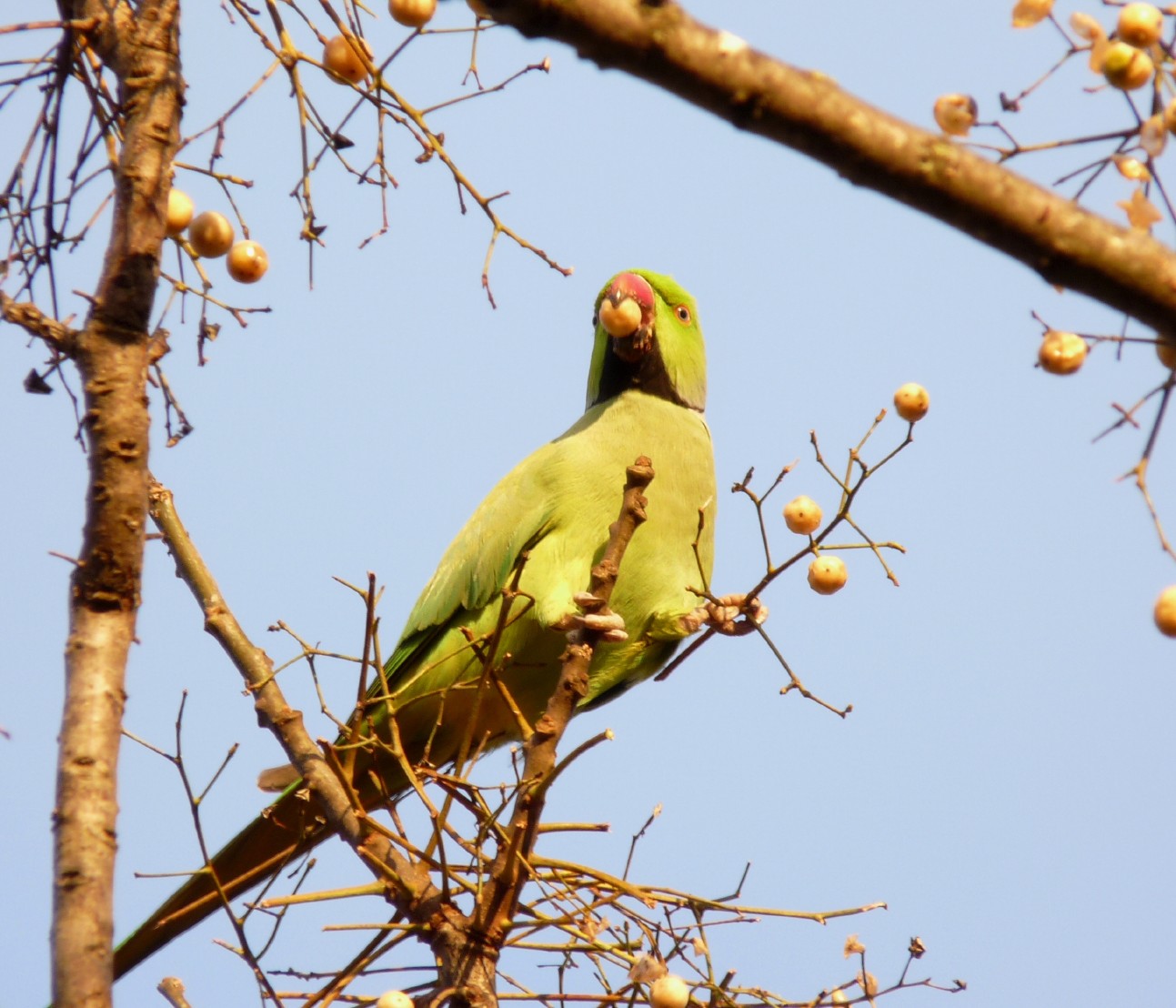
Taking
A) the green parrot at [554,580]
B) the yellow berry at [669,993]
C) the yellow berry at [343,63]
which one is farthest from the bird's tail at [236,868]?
the yellow berry at [343,63]

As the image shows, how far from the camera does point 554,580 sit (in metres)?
3.66

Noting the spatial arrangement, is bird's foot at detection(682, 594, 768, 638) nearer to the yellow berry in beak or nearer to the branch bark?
the yellow berry in beak

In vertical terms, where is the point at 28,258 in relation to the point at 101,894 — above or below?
above

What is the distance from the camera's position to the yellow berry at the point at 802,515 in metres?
2.91

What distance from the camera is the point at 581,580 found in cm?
363

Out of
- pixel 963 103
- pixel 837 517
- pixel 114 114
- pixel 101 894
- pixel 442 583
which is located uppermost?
pixel 442 583

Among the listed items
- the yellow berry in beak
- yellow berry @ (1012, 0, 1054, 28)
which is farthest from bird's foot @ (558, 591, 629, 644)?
yellow berry @ (1012, 0, 1054, 28)

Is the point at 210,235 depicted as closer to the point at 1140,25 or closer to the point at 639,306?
the point at 1140,25

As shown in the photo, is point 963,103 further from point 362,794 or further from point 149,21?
point 362,794

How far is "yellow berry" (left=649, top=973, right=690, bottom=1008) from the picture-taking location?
2.44 meters

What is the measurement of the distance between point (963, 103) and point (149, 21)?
3.79 ft

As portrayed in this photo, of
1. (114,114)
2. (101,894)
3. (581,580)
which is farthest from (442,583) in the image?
(101,894)

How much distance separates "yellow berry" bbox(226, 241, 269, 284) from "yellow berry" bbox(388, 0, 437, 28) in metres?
0.49

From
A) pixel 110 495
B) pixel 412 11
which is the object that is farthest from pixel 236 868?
pixel 412 11
